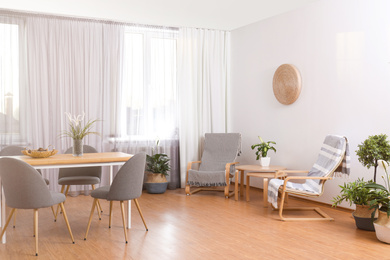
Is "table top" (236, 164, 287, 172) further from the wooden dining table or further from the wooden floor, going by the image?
the wooden dining table

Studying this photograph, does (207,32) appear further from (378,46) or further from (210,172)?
(378,46)

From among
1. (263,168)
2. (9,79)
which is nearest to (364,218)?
(263,168)

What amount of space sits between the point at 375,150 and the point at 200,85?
3506mm

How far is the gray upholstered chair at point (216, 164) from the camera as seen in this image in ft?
20.9

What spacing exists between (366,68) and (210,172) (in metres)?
2.55

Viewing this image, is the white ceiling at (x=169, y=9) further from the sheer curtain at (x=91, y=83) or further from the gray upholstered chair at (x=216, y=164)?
the gray upholstered chair at (x=216, y=164)

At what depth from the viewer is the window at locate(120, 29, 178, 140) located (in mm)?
6895

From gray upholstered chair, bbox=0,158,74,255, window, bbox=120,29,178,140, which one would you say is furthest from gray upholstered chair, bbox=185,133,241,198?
gray upholstered chair, bbox=0,158,74,255

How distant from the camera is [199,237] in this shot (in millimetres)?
4246

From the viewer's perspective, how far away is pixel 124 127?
6.89 metres

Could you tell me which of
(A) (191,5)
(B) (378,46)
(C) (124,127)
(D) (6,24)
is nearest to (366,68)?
(B) (378,46)

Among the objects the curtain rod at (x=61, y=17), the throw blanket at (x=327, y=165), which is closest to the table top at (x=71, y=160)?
the throw blanket at (x=327, y=165)

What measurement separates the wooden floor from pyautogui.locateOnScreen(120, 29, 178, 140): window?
1744 millimetres

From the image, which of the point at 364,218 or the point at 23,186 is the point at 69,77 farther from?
the point at 364,218
